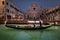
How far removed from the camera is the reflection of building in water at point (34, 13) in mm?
7389

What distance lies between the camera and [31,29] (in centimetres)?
634

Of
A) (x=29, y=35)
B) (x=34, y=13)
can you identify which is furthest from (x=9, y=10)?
(x=29, y=35)

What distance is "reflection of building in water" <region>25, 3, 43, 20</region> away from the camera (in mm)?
7389

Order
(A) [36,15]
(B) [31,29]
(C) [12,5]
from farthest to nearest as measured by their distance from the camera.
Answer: (C) [12,5], (A) [36,15], (B) [31,29]

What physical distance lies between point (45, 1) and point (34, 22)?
109 cm

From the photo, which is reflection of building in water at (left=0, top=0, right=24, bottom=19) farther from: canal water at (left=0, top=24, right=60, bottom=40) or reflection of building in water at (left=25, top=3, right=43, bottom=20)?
canal water at (left=0, top=24, right=60, bottom=40)

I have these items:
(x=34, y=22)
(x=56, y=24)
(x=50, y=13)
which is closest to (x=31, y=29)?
(x=34, y=22)

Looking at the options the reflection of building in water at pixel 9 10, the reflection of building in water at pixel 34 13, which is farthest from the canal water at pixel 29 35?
the reflection of building in water at pixel 9 10

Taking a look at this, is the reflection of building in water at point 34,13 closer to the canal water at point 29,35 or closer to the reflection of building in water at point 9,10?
the reflection of building in water at point 9,10

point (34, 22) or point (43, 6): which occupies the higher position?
point (43, 6)

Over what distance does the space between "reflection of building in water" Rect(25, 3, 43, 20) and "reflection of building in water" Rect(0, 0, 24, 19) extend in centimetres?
30

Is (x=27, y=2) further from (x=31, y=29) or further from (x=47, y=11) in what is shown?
(x=31, y=29)

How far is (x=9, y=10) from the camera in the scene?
8.12 m

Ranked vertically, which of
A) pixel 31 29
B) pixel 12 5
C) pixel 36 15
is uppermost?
pixel 12 5
